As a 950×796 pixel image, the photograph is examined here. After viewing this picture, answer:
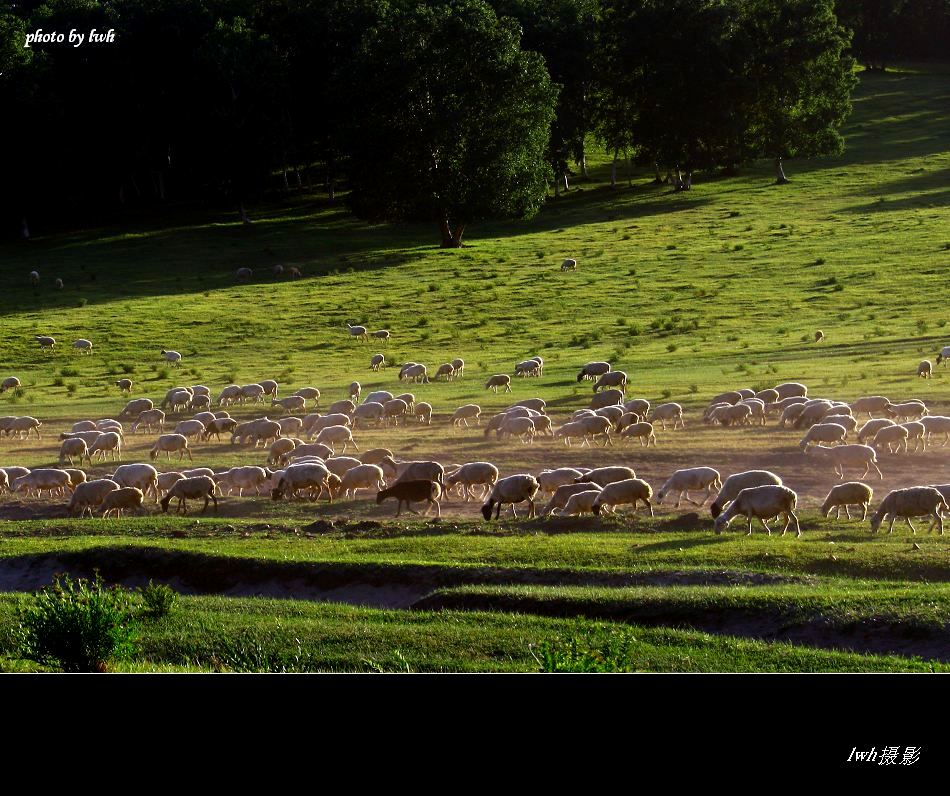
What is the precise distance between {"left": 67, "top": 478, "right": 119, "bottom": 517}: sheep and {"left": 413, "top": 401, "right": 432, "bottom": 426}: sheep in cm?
982

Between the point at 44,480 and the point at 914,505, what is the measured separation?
15.8 metres

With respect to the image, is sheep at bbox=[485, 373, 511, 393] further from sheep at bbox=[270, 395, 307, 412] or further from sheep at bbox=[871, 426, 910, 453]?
sheep at bbox=[871, 426, 910, 453]

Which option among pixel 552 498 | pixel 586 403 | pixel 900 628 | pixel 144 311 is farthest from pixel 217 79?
pixel 900 628

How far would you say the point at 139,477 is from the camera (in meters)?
24.0

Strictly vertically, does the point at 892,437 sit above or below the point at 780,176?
below

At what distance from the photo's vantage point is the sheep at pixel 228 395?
117 ft

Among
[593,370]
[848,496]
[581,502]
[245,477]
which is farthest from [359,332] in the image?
[848,496]

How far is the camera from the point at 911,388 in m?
30.9

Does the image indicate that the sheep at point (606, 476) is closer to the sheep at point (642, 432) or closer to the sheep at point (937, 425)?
the sheep at point (642, 432)

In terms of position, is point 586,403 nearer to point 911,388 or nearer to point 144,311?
point 911,388

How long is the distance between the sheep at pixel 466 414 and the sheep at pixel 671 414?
4.40 metres

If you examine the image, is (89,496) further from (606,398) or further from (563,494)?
(606,398)
